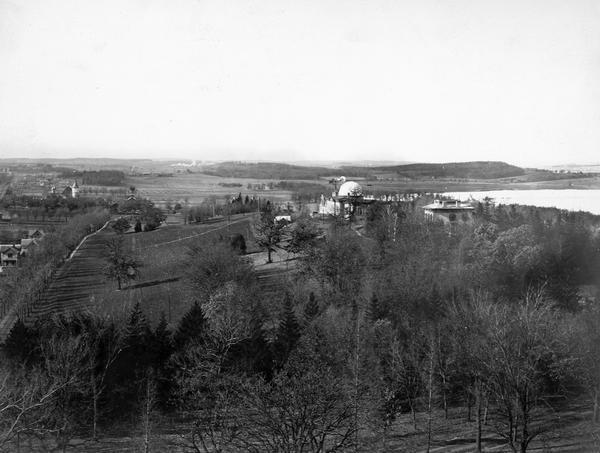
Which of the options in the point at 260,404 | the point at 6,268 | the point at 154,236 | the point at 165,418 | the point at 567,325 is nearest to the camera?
the point at 260,404

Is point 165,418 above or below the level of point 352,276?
below

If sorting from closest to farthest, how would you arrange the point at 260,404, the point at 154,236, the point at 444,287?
the point at 260,404
the point at 444,287
the point at 154,236

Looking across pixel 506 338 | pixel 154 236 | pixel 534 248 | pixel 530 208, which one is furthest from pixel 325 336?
pixel 154 236

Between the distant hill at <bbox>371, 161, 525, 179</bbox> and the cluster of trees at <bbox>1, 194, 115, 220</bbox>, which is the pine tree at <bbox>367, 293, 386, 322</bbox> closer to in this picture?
the distant hill at <bbox>371, 161, 525, 179</bbox>

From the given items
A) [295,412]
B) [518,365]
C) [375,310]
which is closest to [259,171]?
[375,310]

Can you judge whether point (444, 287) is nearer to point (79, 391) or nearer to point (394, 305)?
point (394, 305)

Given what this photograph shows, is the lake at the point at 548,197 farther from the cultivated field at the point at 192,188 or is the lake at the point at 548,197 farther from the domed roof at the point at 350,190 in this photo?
the cultivated field at the point at 192,188

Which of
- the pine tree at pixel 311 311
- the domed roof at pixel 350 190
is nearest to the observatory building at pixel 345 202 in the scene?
the domed roof at pixel 350 190
